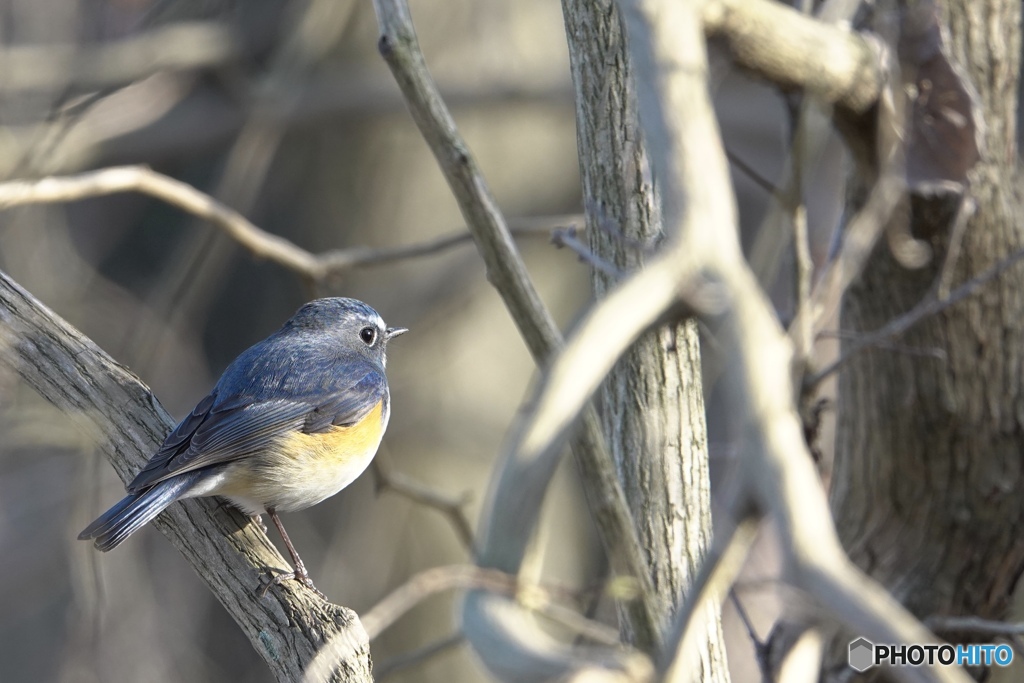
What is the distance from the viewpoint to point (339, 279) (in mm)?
3809

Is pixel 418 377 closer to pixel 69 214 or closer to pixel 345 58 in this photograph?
pixel 345 58

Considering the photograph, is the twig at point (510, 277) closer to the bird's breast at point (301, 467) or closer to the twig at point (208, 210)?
the twig at point (208, 210)

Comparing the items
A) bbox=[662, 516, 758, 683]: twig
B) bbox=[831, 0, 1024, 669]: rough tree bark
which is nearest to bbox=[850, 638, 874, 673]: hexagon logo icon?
bbox=[831, 0, 1024, 669]: rough tree bark

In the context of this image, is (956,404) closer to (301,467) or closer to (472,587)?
(301,467)

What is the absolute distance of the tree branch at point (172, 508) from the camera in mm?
2318

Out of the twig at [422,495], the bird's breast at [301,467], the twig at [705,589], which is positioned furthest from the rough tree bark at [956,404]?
the twig at [705,589]

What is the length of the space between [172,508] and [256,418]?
0.45m

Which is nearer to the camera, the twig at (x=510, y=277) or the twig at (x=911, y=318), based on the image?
the twig at (x=510, y=277)

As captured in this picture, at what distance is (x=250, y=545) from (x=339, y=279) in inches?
59.3

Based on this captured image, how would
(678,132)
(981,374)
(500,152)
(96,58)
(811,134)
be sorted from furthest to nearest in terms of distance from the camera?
(500,152) → (96,58) → (811,134) → (981,374) → (678,132)

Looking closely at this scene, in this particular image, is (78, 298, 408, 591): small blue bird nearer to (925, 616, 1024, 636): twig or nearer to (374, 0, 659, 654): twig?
(374, 0, 659, 654): twig

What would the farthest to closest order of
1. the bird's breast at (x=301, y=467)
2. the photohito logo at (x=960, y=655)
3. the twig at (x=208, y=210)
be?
the twig at (x=208, y=210) → the bird's breast at (x=301, y=467) → the photohito logo at (x=960, y=655)

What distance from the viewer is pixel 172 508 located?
265cm

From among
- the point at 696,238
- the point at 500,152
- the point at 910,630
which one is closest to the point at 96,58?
the point at 500,152
